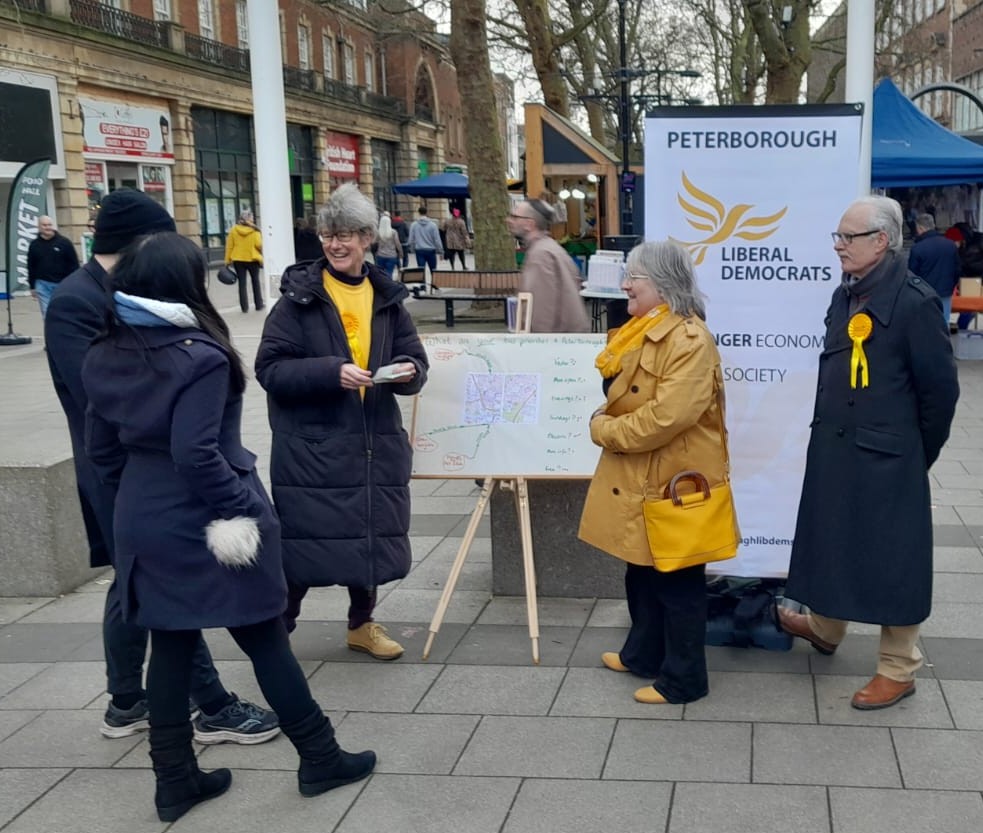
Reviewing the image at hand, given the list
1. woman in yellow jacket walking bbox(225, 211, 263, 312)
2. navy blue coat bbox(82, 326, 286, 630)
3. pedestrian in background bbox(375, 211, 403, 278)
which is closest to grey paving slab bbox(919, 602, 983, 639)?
navy blue coat bbox(82, 326, 286, 630)

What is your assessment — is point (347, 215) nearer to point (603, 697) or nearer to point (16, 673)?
point (603, 697)

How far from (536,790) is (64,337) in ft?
6.72

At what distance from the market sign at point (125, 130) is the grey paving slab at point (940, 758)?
90.8ft

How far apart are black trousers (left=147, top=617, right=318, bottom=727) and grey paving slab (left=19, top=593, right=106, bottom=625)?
209cm

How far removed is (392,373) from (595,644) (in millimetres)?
1492

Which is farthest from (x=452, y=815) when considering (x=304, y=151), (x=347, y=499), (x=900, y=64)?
(x=304, y=151)

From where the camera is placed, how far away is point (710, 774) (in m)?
3.60

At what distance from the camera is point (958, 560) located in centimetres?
579

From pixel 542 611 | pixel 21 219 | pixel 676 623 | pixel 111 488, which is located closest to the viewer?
pixel 111 488

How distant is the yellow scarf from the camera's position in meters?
3.94

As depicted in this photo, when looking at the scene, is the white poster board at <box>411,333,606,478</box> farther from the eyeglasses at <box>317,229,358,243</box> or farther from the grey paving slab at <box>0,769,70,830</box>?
the grey paving slab at <box>0,769,70,830</box>

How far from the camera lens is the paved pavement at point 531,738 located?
3400mm

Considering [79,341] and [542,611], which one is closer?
Result: [79,341]

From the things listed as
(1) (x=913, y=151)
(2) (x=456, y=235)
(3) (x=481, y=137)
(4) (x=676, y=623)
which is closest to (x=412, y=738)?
(4) (x=676, y=623)
